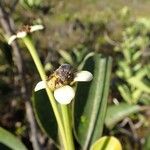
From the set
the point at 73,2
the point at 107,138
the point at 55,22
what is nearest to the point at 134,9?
the point at 73,2

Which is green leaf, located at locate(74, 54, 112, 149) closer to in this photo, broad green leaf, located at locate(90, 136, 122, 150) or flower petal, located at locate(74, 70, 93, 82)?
broad green leaf, located at locate(90, 136, 122, 150)

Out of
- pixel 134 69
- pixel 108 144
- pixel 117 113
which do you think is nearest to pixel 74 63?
pixel 134 69

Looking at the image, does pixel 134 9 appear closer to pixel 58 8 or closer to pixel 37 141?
pixel 58 8

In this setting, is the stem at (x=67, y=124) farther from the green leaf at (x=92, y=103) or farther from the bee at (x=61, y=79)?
the green leaf at (x=92, y=103)

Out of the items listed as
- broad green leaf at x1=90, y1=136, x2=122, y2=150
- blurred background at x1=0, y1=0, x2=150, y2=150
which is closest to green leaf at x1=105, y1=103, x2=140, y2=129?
blurred background at x1=0, y1=0, x2=150, y2=150

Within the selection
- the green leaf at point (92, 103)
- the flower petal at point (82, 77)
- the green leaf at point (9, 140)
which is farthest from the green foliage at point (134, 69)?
the flower petal at point (82, 77)

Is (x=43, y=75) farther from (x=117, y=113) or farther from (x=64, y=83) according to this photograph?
(x=117, y=113)
